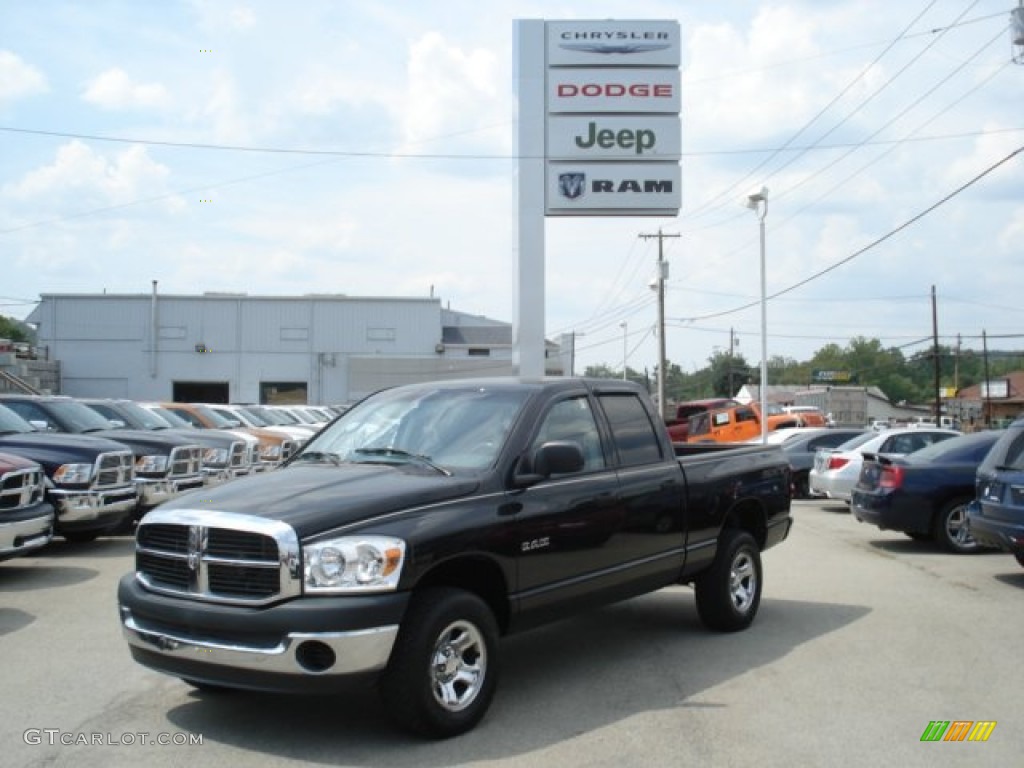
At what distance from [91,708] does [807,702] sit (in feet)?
13.7

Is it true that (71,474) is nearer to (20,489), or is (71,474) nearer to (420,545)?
(20,489)

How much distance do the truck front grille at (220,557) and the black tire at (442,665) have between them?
635 millimetres

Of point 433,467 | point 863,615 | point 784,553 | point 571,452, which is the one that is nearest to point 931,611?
point 863,615

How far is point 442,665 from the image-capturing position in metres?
5.13

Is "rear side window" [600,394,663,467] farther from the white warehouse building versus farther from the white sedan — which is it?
the white warehouse building

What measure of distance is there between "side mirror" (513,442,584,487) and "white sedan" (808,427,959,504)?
12.5 meters

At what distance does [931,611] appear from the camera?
8.55 metres

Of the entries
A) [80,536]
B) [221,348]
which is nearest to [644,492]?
[80,536]

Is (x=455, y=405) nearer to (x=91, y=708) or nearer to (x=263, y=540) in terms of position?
(x=263, y=540)

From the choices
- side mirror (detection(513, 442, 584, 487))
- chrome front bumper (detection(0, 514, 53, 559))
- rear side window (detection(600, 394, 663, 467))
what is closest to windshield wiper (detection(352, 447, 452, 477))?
side mirror (detection(513, 442, 584, 487))

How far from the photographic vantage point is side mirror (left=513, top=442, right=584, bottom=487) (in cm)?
574

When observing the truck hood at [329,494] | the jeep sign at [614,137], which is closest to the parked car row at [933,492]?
the truck hood at [329,494]

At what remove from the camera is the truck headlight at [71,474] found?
36.2 ft

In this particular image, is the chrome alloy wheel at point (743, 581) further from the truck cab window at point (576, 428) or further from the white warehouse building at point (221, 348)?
the white warehouse building at point (221, 348)
